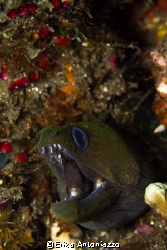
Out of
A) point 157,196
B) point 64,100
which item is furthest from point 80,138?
point 64,100

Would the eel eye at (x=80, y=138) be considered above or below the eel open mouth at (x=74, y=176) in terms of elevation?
above

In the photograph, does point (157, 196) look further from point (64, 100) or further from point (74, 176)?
point (64, 100)

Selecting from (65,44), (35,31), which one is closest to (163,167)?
(65,44)

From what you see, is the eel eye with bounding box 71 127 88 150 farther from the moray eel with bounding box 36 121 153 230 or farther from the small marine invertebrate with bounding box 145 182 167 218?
the small marine invertebrate with bounding box 145 182 167 218

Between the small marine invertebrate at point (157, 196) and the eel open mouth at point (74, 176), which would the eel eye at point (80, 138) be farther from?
the small marine invertebrate at point (157, 196)

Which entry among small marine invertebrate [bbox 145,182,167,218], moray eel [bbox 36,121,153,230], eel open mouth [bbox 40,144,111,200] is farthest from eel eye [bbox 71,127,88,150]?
small marine invertebrate [bbox 145,182,167,218]

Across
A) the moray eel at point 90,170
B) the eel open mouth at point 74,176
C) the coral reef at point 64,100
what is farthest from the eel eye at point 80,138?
the coral reef at point 64,100

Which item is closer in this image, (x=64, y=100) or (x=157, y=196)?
(x=157, y=196)

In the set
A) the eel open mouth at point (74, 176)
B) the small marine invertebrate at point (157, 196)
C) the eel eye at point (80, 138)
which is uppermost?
the eel eye at point (80, 138)
